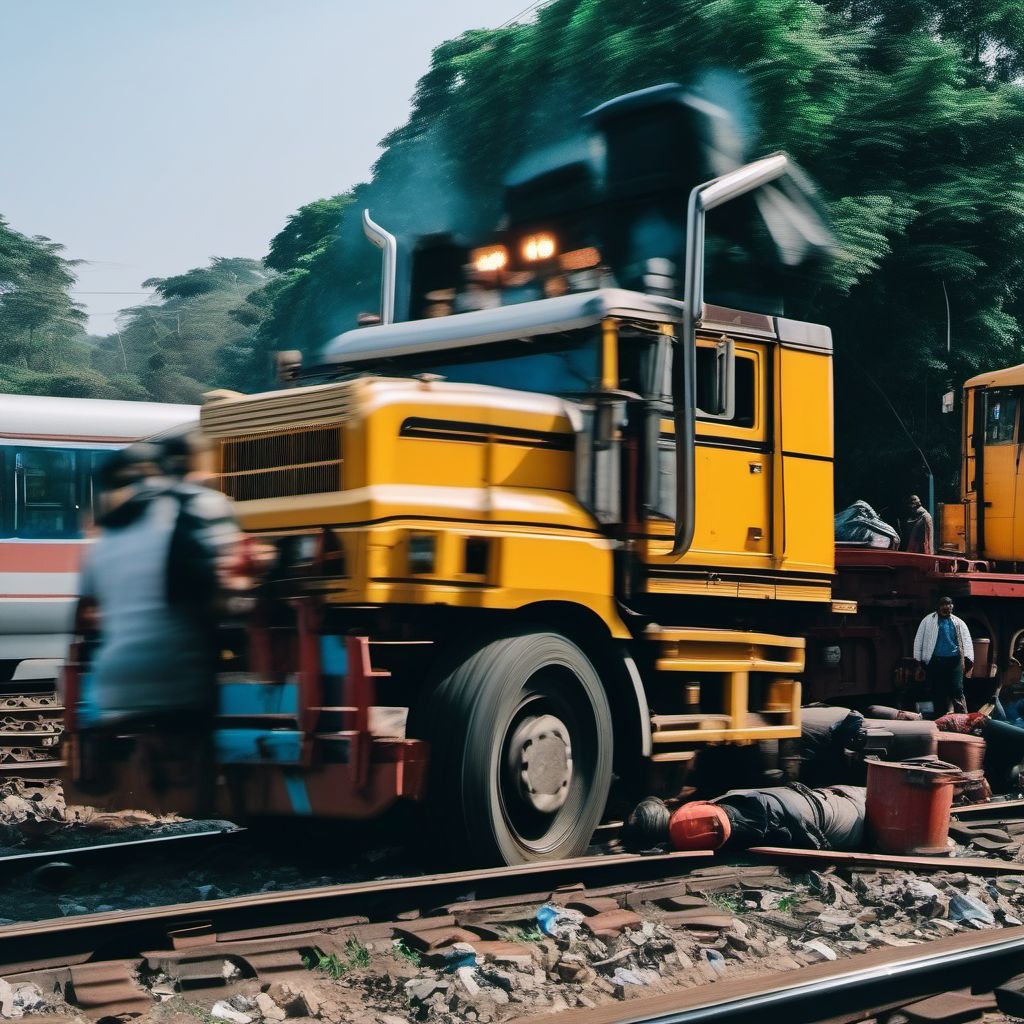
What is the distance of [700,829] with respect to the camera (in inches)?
322

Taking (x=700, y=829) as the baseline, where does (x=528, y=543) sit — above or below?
above

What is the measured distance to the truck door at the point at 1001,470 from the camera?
1844 centimetres

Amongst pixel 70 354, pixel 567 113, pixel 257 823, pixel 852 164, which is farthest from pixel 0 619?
pixel 70 354

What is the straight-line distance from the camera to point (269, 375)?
9859mm

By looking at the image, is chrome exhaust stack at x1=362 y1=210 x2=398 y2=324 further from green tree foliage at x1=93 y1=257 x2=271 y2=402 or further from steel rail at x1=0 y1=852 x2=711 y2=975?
green tree foliage at x1=93 y1=257 x2=271 y2=402

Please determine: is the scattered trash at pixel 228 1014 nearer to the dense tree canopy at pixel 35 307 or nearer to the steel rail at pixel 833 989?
the steel rail at pixel 833 989

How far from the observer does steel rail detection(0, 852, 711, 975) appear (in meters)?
5.78

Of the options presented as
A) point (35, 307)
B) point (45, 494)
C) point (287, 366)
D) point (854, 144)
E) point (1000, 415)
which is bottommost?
point (45, 494)

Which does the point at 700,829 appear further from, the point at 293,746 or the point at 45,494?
the point at 45,494

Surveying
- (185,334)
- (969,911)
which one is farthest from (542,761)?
(185,334)

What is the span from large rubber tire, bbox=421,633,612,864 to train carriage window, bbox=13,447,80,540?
9.36 m

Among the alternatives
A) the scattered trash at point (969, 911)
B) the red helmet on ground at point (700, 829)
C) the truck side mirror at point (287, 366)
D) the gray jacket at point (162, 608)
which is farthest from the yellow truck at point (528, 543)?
the scattered trash at point (969, 911)

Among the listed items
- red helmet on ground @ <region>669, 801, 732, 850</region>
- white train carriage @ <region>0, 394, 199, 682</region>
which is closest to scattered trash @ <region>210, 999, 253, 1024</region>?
red helmet on ground @ <region>669, 801, 732, 850</region>

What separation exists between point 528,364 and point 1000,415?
11728 millimetres
